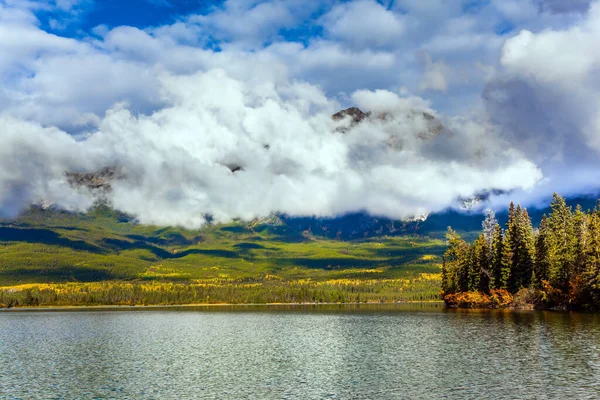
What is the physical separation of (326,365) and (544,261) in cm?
11338

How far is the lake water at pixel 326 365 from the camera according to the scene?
192 feet

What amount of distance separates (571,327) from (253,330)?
75.6 m

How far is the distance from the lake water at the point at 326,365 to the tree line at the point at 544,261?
99.8ft

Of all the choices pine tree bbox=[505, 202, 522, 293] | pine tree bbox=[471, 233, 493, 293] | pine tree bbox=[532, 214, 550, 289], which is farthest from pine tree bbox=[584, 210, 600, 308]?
pine tree bbox=[471, 233, 493, 293]

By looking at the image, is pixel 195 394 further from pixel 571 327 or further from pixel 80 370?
pixel 571 327

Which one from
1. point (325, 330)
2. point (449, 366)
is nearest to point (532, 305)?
point (325, 330)

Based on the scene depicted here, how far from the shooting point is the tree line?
148 meters

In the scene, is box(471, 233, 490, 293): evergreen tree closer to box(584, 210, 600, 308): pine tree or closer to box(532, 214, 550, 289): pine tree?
box(532, 214, 550, 289): pine tree

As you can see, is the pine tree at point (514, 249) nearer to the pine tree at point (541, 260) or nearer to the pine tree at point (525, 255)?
the pine tree at point (525, 255)

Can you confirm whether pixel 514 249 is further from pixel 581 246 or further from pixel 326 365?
pixel 326 365

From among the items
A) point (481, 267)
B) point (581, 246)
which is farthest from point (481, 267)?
point (581, 246)

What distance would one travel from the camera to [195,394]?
2351 inches

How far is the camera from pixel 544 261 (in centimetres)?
16312

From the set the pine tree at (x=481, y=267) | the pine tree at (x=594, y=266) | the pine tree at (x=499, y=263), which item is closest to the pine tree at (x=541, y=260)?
the pine tree at (x=499, y=263)
